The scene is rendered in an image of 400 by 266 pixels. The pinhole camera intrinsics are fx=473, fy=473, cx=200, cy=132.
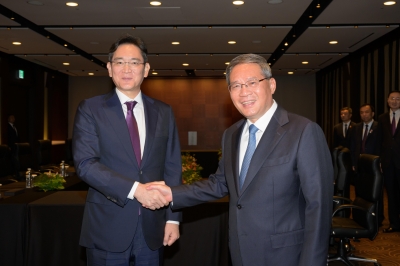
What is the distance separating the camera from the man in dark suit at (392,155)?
6574 millimetres

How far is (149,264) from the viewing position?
7.41 ft

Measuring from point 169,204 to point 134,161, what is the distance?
0.33 m

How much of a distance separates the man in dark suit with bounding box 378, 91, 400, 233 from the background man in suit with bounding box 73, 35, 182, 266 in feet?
16.8

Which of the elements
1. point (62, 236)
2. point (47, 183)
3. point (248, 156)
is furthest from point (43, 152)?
point (248, 156)

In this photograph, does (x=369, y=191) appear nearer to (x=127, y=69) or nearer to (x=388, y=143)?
(x=388, y=143)

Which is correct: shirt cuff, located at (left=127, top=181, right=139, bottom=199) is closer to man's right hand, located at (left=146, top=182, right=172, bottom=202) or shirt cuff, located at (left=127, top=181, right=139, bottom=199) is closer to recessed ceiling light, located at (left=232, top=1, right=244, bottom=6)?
man's right hand, located at (left=146, top=182, right=172, bottom=202)

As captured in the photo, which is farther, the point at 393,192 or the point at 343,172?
the point at 393,192

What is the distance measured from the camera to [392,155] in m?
6.62

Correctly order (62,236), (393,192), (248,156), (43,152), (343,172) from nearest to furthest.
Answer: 1. (248,156)
2. (62,236)
3. (343,172)
4. (393,192)
5. (43,152)

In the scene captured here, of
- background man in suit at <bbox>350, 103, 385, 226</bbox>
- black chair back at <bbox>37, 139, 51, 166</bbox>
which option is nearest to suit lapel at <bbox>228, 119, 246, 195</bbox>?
background man in suit at <bbox>350, 103, 385, 226</bbox>

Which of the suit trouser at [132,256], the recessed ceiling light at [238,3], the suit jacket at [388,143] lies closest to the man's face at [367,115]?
the suit jacket at [388,143]

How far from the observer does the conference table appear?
11.6ft

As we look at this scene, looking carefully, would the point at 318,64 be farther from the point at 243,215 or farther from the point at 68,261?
the point at 243,215

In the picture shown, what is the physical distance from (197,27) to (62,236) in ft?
20.6
